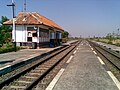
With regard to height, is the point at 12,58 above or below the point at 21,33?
below

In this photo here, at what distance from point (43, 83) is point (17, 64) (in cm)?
467

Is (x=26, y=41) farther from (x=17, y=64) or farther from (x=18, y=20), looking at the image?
Answer: (x=17, y=64)

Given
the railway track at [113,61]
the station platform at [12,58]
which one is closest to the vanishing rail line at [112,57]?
the railway track at [113,61]

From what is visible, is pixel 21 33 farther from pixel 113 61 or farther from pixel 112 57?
pixel 113 61

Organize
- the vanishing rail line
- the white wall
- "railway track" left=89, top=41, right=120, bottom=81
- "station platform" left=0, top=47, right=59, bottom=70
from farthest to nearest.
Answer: the white wall → the vanishing rail line → "station platform" left=0, top=47, right=59, bottom=70 → "railway track" left=89, top=41, right=120, bottom=81

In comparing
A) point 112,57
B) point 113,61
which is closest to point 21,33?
point 112,57

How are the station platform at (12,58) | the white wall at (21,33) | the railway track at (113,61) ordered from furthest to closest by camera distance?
the white wall at (21,33)
the station platform at (12,58)
the railway track at (113,61)

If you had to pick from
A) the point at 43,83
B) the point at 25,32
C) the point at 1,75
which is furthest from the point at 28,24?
the point at 43,83

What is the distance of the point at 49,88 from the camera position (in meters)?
6.38

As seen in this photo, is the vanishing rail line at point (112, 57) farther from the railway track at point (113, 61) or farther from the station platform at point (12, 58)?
the station platform at point (12, 58)

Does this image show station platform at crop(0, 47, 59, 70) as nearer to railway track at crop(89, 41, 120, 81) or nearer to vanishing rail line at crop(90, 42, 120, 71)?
railway track at crop(89, 41, 120, 81)

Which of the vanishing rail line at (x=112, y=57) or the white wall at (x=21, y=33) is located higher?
the white wall at (x=21, y=33)

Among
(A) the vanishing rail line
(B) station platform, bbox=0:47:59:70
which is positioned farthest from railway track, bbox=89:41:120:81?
(B) station platform, bbox=0:47:59:70

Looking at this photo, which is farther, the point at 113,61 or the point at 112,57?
the point at 112,57
